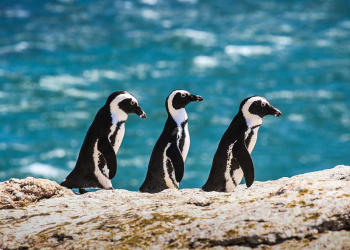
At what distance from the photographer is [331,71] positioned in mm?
32344

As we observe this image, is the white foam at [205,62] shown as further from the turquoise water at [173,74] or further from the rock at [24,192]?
the rock at [24,192]

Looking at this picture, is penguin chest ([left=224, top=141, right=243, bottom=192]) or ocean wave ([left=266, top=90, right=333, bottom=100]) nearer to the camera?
penguin chest ([left=224, top=141, right=243, bottom=192])

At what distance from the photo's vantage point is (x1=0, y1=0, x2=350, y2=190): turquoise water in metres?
25.8

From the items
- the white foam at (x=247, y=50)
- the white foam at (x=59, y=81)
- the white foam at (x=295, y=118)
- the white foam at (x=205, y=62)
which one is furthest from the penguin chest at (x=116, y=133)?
the white foam at (x=247, y=50)

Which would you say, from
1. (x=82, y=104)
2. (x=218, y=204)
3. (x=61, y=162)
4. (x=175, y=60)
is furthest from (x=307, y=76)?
A: (x=218, y=204)

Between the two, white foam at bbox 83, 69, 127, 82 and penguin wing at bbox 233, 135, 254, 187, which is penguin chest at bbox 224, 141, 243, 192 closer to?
penguin wing at bbox 233, 135, 254, 187

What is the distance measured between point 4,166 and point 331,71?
1527 centimetres

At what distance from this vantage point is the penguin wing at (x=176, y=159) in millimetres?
8172

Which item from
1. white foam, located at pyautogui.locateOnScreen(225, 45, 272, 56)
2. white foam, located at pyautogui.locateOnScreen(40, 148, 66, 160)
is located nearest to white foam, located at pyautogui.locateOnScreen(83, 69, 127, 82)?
white foam, located at pyautogui.locateOnScreen(225, 45, 272, 56)

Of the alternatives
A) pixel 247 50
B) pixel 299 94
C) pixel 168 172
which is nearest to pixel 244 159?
pixel 168 172

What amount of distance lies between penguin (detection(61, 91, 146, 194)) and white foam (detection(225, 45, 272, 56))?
25.7 m

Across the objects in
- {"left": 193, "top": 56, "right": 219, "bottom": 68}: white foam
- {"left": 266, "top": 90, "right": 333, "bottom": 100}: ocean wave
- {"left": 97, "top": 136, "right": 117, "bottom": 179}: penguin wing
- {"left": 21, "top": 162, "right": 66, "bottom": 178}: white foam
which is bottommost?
{"left": 97, "top": 136, "right": 117, "bottom": 179}: penguin wing

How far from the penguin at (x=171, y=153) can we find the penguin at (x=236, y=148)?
40 cm

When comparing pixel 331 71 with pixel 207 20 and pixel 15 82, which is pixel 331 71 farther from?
pixel 15 82
